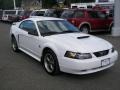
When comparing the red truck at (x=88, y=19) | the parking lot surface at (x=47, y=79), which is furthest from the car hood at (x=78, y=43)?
Result: the red truck at (x=88, y=19)

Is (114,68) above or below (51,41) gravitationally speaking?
below

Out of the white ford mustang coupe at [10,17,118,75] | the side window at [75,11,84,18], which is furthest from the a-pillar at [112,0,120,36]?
the white ford mustang coupe at [10,17,118,75]

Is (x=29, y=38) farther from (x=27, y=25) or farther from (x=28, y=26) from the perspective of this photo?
(x=27, y=25)

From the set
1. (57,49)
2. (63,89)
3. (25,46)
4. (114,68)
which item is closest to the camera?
(63,89)

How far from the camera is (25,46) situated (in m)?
7.68

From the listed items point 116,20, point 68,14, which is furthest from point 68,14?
point 116,20

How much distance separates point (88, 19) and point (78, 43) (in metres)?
8.75

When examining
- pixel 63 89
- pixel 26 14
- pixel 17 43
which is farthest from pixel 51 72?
pixel 26 14

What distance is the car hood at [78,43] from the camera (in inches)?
219

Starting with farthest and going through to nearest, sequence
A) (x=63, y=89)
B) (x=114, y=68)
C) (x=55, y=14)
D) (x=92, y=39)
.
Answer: (x=55, y=14) → (x=114, y=68) → (x=92, y=39) → (x=63, y=89)

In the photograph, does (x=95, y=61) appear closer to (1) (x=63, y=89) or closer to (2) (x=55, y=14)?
(1) (x=63, y=89)

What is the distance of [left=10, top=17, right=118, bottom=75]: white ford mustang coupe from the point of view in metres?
5.43

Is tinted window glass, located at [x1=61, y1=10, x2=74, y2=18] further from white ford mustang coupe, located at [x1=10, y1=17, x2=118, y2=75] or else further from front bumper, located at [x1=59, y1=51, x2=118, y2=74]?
front bumper, located at [x1=59, y1=51, x2=118, y2=74]

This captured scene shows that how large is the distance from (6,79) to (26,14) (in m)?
19.4
